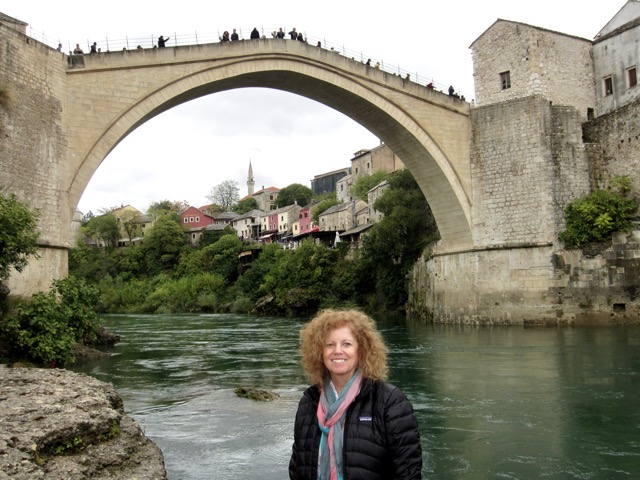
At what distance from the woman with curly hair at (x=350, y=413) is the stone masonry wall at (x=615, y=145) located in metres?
16.7

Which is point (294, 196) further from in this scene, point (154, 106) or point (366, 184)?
point (154, 106)

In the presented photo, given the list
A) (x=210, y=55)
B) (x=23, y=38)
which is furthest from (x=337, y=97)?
(x=23, y=38)

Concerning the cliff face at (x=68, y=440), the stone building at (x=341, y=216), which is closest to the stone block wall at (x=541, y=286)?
the cliff face at (x=68, y=440)

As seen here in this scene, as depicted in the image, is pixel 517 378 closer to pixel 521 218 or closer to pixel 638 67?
pixel 521 218

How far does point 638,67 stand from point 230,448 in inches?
763

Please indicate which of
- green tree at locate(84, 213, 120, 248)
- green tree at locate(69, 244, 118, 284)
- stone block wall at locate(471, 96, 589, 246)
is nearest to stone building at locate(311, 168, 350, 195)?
green tree at locate(84, 213, 120, 248)

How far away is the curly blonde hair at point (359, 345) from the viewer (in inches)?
86.3

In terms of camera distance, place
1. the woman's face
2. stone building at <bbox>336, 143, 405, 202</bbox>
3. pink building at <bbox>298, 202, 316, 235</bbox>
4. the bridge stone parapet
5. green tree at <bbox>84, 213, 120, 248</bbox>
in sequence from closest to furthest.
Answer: the woman's face
the bridge stone parapet
stone building at <bbox>336, 143, 405, 202</bbox>
pink building at <bbox>298, 202, 316, 235</bbox>
green tree at <bbox>84, 213, 120, 248</bbox>

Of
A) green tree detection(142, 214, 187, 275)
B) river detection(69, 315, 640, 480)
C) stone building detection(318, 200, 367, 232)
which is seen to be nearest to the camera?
river detection(69, 315, 640, 480)

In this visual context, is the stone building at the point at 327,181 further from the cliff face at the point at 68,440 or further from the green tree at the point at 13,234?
the cliff face at the point at 68,440

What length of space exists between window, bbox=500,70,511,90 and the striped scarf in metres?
20.8

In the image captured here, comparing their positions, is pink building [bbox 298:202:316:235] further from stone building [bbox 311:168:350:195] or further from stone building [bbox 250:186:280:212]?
stone building [bbox 250:186:280:212]

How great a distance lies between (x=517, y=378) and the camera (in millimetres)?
8984

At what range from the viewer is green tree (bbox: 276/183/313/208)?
224 ft
